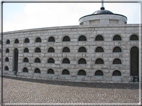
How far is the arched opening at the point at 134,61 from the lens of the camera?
11.5 meters

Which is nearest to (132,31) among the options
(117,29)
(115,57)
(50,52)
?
(117,29)

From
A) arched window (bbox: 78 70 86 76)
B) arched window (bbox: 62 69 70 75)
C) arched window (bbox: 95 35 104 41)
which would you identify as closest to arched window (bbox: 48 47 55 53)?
arched window (bbox: 62 69 70 75)

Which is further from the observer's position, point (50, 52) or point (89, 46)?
point (50, 52)

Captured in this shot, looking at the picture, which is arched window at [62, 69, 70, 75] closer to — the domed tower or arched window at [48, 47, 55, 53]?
arched window at [48, 47, 55, 53]

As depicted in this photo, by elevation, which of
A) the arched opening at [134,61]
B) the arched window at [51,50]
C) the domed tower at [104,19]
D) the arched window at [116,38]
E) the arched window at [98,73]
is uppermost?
the domed tower at [104,19]

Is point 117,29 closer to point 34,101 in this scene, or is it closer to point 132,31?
point 132,31

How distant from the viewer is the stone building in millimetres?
11523

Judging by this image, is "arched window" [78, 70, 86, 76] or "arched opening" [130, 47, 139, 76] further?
"arched window" [78, 70, 86, 76]

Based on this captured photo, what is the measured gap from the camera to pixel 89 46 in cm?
1196

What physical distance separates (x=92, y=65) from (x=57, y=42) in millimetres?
3898

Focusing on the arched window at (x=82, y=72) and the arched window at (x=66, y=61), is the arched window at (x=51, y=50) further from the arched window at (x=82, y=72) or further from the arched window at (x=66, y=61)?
the arched window at (x=82, y=72)

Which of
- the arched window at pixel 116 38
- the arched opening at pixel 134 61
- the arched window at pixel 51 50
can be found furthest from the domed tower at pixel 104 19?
the arched window at pixel 51 50

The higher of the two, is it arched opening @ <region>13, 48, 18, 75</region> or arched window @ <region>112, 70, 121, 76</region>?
arched opening @ <region>13, 48, 18, 75</region>

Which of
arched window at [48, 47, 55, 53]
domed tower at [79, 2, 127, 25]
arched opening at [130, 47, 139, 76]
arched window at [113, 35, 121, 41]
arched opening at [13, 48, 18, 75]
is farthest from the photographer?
domed tower at [79, 2, 127, 25]
